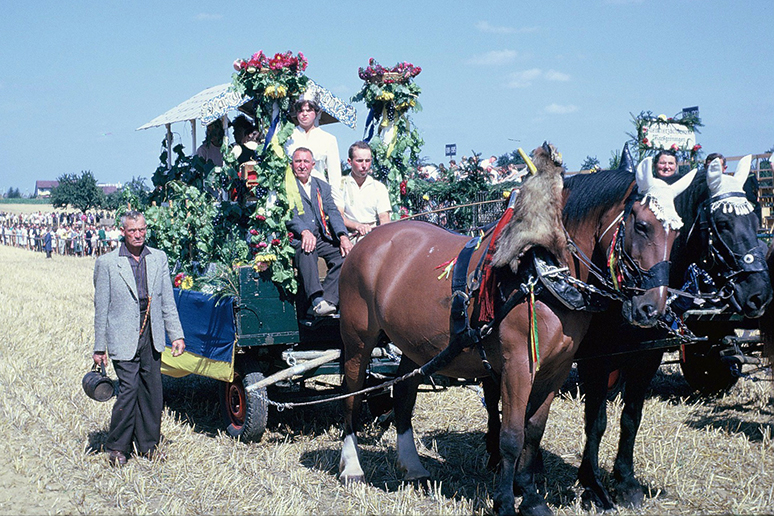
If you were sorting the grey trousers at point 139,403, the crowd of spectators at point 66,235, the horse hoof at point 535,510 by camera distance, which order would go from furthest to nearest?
the crowd of spectators at point 66,235, the grey trousers at point 139,403, the horse hoof at point 535,510

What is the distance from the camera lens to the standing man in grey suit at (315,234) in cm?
581

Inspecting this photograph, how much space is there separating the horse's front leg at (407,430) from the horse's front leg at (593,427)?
3.73ft

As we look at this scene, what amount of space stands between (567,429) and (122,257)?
3982 mm

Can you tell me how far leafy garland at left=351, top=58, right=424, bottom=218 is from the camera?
684 cm

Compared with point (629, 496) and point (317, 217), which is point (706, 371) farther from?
point (317, 217)

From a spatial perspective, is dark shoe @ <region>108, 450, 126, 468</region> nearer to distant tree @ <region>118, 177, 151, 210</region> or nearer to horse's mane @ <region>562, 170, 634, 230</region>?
distant tree @ <region>118, 177, 151, 210</region>

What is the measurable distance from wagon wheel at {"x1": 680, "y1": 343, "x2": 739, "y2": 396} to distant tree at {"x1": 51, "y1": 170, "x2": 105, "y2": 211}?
54289 millimetres

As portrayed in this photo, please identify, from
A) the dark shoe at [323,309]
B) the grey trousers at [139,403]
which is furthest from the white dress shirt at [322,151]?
the grey trousers at [139,403]

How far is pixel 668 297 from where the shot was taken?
3.69 meters

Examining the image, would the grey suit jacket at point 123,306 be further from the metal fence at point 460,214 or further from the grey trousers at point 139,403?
the metal fence at point 460,214

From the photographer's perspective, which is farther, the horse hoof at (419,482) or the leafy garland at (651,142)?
the leafy garland at (651,142)

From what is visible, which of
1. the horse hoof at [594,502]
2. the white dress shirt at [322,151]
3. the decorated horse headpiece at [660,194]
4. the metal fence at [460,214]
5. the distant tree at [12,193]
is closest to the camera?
the decorated horse headpiece at [660,194]

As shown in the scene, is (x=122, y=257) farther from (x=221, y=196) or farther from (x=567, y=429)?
(x=567, y=429)

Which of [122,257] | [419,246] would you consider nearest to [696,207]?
[419,246]
